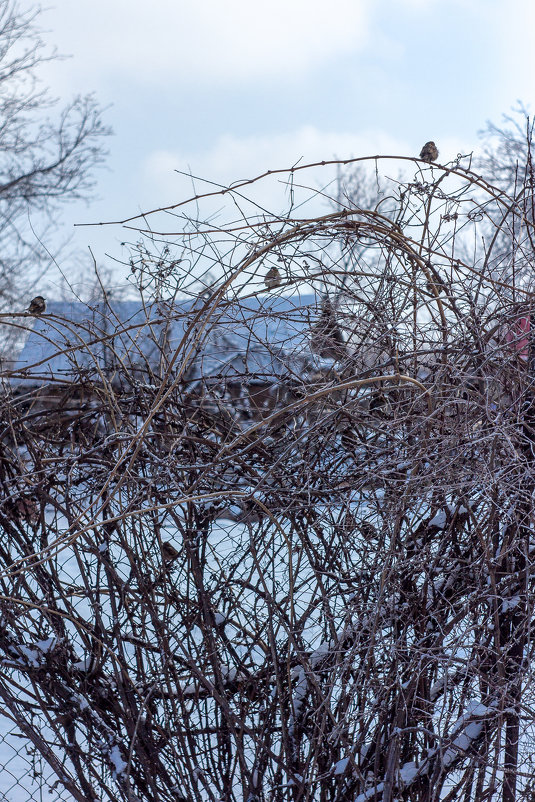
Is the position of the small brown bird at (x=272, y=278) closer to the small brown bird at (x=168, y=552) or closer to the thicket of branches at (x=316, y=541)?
the thicket of branches at (x=316, y=541)

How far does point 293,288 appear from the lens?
7.34 feet

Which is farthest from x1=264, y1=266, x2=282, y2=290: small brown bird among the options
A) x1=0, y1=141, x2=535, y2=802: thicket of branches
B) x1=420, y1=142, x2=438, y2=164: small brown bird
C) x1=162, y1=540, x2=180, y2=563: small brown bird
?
x1=162, y1=540, x2=180, y2=563: small brown bird

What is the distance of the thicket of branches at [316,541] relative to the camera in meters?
1.93

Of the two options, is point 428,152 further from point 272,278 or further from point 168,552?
point 168,552

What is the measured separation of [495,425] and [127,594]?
1.21 metres

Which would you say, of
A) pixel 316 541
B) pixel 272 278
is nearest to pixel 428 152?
pixel 272 278

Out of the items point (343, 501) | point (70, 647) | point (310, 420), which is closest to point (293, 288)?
point (310, 420)

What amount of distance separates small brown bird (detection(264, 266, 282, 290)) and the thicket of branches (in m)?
0.03

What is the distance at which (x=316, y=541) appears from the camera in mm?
2225

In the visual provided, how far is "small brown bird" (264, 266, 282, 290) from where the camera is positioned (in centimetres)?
217

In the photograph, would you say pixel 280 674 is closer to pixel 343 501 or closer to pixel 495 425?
pixel 343 501

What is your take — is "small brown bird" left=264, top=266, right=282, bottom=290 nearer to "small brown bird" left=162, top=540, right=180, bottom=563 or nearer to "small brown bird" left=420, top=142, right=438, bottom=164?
"small brown bird" left=420, top=142, right=438, bottom=164

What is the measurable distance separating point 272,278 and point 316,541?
0.78 m

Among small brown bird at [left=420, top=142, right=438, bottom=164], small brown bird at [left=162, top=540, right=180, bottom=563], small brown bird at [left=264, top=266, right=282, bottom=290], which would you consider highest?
small brown bird at [left=420, top=142, right=438, bottom=164]
